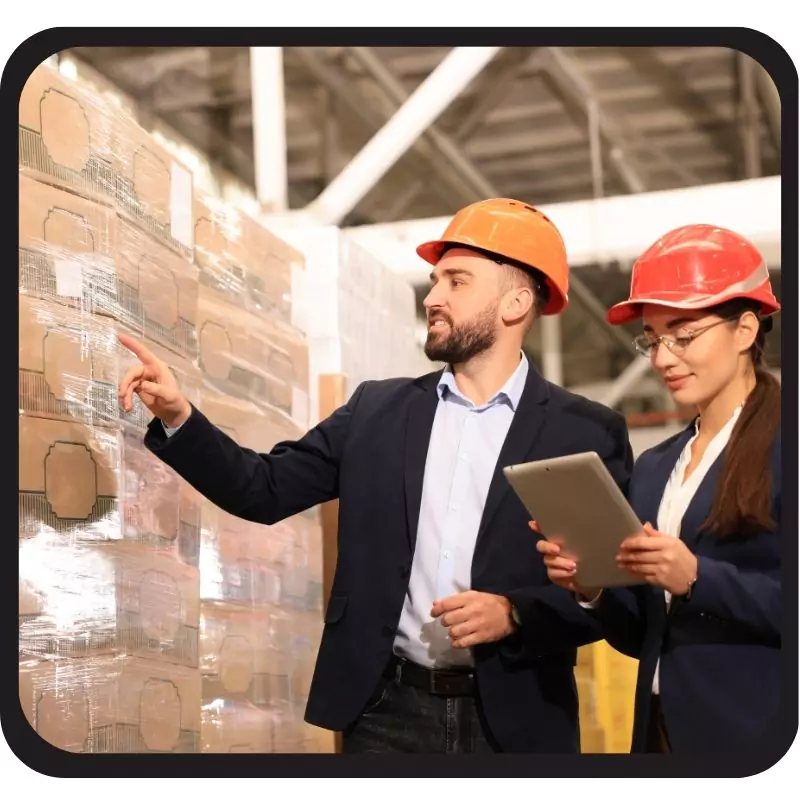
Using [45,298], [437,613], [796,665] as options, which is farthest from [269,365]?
[796,665]

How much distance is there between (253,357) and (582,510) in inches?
49.9

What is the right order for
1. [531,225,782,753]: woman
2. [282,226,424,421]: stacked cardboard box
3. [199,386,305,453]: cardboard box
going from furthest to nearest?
[282,226,424,421]: stacked cardboard box
[199,386,305,453]: cardboard box
[531,225,782,753]: woman

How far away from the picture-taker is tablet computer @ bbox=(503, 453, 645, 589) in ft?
7.70

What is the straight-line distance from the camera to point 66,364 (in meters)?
2.71

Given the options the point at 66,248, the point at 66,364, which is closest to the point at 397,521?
the point at 66,364

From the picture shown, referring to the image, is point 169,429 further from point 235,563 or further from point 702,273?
point 702,273

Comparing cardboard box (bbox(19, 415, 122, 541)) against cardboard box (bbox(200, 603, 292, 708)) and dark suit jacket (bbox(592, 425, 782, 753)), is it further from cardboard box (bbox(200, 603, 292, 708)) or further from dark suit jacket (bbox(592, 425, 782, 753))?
dark suit jacket (bbox(592, 425, 782, 753))

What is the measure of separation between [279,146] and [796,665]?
68.4 inches

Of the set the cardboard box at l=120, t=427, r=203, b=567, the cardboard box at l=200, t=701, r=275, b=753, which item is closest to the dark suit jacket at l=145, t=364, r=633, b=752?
the cardboard box at l=120, t=427, r=203, b=567

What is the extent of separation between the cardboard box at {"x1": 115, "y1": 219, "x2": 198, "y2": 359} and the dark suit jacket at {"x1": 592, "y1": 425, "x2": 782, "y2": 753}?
Result: 1.26 m

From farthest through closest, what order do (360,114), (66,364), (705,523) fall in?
1. (360,114)
2. (66,364)
3. (705,523)

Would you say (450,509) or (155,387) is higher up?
(155,387)

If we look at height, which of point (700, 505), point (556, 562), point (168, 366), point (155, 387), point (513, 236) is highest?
point (513, 236)

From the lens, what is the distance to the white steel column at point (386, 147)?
10.1 feet
